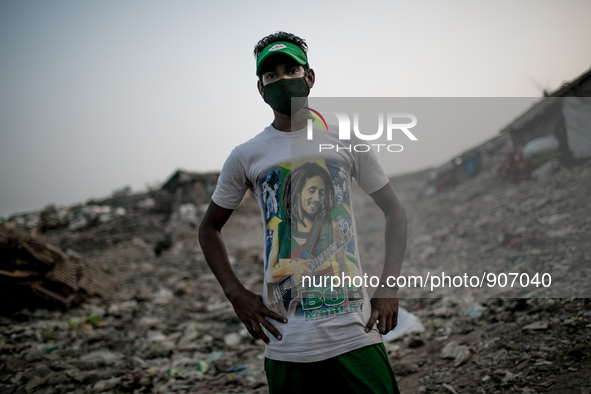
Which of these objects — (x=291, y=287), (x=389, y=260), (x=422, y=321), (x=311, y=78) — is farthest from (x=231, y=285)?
(x=422, y=321)

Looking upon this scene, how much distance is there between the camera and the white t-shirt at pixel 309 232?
1.09 metres

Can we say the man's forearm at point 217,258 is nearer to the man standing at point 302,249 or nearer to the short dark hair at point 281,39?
the man standing at point 302,249

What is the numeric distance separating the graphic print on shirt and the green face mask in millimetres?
261

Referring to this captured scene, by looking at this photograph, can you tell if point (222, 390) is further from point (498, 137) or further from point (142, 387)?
point (498, 137)

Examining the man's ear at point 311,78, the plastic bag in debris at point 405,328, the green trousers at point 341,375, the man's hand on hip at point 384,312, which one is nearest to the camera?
the green trousers at point 341,375

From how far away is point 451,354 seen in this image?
101 inches

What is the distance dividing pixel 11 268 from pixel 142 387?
3.43 metres

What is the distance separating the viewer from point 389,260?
4.15 feet

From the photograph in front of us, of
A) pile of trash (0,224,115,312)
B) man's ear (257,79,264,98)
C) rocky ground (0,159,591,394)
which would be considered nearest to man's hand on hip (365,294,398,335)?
man's ear (257,79,264,98)

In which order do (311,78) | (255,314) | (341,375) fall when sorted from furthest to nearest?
(311,78) → (255,314) → (341,375)

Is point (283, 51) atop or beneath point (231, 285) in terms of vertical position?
atop

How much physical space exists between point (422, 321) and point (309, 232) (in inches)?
110

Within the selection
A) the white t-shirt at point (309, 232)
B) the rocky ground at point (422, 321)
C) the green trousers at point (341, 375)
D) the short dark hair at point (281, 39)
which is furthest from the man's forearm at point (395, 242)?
the rocky ground at point (422, 321)

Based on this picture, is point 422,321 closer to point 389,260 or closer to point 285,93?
point 389,260
